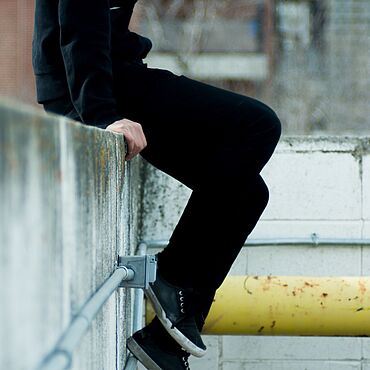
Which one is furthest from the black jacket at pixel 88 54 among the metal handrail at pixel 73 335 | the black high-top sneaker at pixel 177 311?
the metal handrail at pixel 73 335

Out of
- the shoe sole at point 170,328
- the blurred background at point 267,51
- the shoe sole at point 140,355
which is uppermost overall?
the blurred background at point 267,51

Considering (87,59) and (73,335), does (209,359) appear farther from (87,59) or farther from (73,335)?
(73,335)

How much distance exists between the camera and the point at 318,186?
15.1 feet

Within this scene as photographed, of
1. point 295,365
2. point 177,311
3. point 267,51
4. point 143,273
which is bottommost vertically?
point 295,365

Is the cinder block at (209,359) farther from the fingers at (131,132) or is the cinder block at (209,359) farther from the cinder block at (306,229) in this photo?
the fingers at (131,132)

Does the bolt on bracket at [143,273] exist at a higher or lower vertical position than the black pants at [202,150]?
lower

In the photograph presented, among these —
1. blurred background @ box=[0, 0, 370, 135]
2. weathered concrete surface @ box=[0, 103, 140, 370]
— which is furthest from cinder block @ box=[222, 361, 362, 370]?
blurred background @ box=[0, 0, 370, 135]

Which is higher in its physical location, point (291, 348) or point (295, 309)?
point (295, 309)

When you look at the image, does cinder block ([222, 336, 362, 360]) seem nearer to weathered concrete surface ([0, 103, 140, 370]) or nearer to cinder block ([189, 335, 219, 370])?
cinder block ([189, 335, 219, 370])

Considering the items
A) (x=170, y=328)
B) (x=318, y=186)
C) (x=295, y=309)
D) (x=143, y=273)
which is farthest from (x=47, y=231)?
(x=318, y=186)

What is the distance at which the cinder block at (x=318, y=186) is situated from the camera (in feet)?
15.0

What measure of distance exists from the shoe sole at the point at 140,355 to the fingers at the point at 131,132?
52 cm

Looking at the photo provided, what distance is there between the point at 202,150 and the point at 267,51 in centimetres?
1952

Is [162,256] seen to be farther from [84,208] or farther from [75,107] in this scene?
[84,208]
